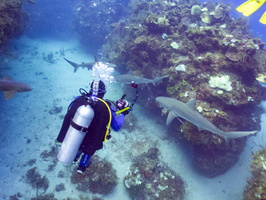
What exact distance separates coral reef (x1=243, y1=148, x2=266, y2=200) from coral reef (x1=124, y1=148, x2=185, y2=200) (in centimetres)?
281

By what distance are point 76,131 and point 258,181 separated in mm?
6528

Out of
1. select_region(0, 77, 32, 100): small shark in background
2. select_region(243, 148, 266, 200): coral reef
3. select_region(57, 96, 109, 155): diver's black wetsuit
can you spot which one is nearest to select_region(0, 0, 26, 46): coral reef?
select_region(0, 77, 32, 100): small shark in background

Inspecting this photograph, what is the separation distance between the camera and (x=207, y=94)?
317 inches

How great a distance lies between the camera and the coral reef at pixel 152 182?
743 cm

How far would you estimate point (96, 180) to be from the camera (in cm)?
745

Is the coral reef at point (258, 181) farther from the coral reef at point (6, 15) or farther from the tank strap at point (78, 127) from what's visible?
the coral reef at point (6, 15)

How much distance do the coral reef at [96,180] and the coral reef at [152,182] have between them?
0.74m

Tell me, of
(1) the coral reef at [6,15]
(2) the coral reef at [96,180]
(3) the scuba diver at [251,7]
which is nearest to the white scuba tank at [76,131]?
(3) the scuba diver at [251,7]

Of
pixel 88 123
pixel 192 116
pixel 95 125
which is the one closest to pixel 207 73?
pixel 192 116

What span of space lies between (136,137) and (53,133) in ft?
16.4

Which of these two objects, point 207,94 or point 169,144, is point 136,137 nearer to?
point 169,144

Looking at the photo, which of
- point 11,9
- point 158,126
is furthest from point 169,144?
point 11,9

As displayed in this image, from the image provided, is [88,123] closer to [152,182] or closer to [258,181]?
[152,182]

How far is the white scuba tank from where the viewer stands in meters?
3.49
